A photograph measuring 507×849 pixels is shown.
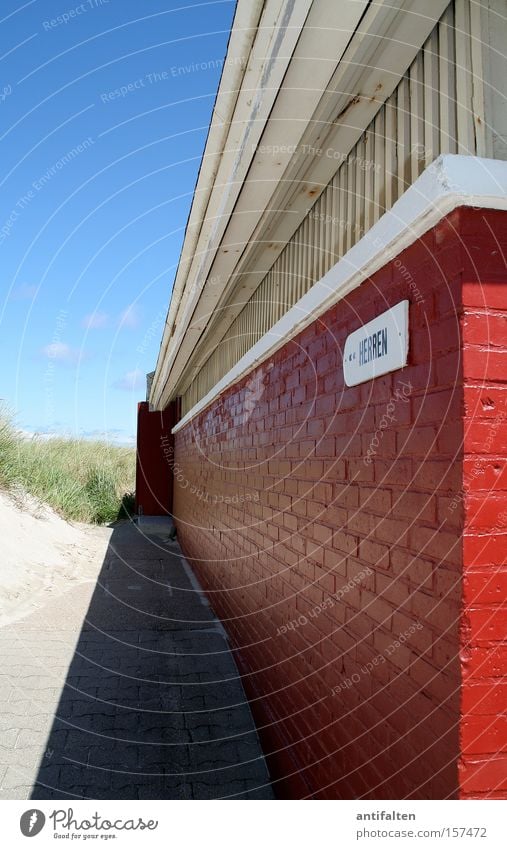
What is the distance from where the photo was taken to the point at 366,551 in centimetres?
231

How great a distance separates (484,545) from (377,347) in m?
0.83

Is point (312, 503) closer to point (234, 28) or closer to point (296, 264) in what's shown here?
point (296, 264)

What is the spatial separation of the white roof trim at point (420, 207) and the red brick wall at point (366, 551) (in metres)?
0.04

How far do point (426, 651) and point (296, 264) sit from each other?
2.44 metres

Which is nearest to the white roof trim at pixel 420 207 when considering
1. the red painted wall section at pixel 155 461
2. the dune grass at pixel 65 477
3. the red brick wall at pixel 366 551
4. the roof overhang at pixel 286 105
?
the red brick wall at pixel 366 551

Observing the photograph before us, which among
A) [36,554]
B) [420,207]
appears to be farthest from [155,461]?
[420,207]

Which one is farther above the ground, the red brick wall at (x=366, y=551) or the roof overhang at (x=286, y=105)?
the roof overhang at (x=286, y=105)

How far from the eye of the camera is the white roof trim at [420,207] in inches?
67.3

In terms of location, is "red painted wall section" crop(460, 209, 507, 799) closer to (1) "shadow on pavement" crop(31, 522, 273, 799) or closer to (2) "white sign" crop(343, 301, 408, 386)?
(2) "white sign" crop(343, 301, 408, 386)

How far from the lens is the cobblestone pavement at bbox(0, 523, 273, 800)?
11.5 ft

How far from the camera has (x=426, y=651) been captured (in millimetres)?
1845

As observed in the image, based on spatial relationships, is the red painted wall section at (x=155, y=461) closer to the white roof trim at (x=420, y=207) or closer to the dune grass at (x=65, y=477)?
the dune grass at (x=65, y=477)

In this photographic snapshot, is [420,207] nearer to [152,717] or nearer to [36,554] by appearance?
[152,717]
